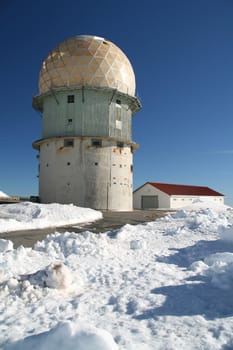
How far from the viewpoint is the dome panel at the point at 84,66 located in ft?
71.8

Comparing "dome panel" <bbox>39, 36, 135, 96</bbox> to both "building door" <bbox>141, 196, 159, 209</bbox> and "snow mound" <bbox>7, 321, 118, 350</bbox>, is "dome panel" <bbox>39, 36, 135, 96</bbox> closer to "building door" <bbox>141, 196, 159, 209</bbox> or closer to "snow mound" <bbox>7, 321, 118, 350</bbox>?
"building door" <bbox>141, 196, 159, 209</bbox>

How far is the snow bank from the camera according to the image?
412 inches

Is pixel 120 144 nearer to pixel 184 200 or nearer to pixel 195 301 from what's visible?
pixel 184 200

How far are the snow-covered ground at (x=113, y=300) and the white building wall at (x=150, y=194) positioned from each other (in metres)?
24.4

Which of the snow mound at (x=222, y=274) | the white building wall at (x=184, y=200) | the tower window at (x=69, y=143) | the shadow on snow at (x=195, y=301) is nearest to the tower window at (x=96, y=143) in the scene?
the tower window at (x=69, y=143)

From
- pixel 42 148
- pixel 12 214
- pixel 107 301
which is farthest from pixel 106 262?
pixel 42 148

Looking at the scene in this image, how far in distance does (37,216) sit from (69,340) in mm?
9882

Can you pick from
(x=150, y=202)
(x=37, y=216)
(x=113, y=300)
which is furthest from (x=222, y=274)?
(x=150, y=202)

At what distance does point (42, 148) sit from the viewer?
2298 cm

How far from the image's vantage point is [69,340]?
2.48 meters

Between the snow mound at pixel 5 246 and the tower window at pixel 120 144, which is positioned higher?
the tower window at pixel 120 144

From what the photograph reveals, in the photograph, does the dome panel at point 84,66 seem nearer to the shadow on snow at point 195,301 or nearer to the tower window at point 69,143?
the tower window at point 69,143

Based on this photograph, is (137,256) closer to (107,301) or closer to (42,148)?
(107,301)

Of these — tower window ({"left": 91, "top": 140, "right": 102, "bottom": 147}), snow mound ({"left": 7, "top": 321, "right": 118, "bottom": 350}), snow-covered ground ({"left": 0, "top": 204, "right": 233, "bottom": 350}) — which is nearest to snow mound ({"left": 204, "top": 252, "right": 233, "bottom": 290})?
snow-covered ground ({"left": 0, "top": 204, "right": 233, "bottom": 350})
